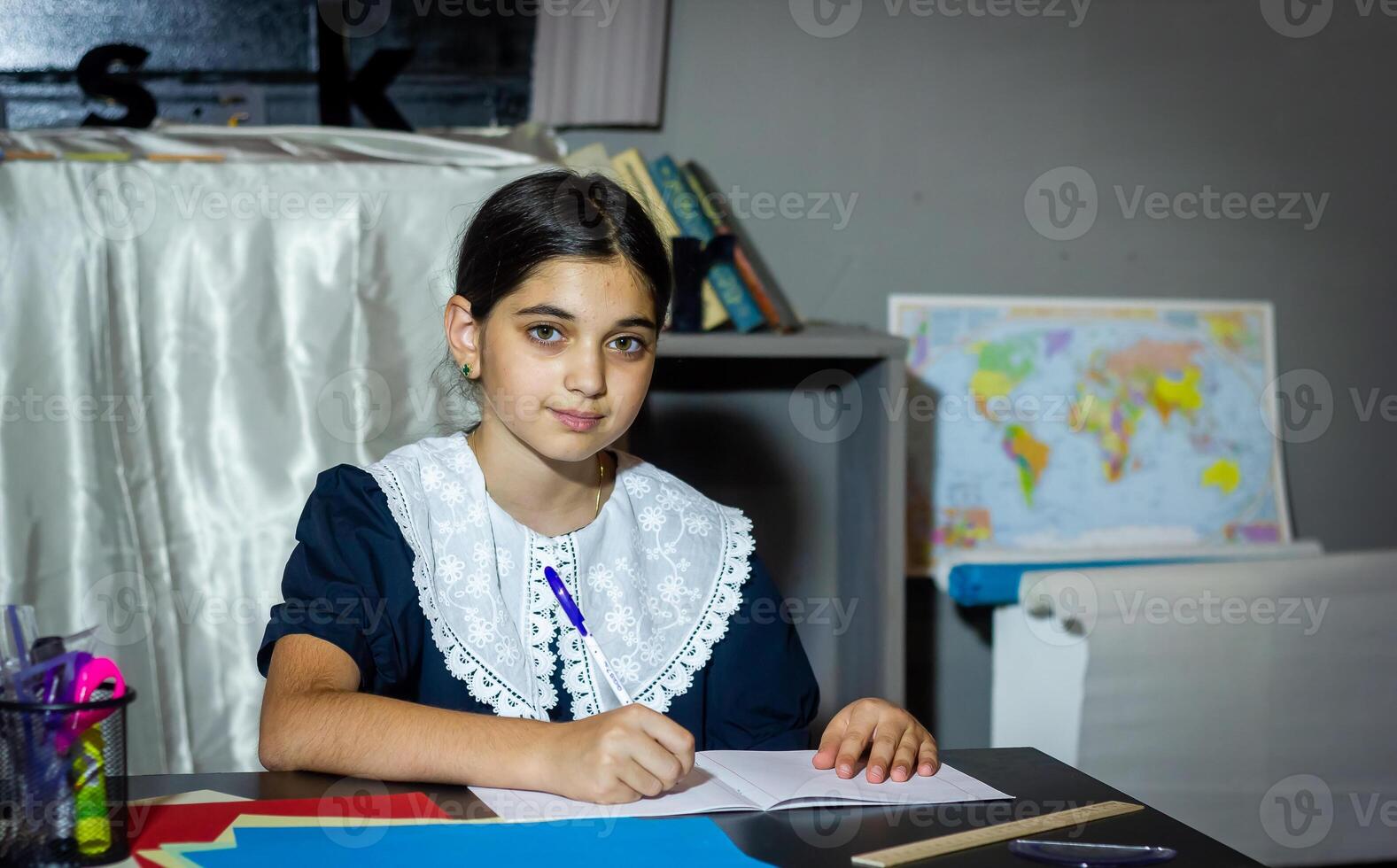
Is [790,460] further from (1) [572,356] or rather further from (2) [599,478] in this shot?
(1) [572,356]

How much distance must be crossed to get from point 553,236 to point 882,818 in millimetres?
648

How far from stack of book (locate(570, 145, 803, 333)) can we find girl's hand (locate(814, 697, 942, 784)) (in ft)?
3.09

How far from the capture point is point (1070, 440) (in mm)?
2270

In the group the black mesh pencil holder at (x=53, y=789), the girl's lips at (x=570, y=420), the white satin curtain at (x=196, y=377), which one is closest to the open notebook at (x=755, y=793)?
the black mesh pencil holder at (x=53, y=789)

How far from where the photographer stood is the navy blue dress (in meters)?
1.05

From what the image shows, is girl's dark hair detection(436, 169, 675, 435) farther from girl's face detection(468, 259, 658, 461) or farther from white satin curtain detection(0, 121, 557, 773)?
white satin curtain detection(0, 121, 557, 773)

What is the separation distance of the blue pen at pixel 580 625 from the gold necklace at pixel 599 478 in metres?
0.11

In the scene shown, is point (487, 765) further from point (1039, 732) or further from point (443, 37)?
point (443, 37)

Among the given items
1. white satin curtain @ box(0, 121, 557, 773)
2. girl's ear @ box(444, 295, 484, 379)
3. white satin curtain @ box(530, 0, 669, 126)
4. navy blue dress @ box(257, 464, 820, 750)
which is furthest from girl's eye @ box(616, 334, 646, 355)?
white satin curtain @ box(530, 0, 669, 126)

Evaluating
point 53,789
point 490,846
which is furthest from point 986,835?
point 53,789

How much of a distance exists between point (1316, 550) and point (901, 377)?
37.5 inches

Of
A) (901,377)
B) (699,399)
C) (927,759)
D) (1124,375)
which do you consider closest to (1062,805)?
(927,759)

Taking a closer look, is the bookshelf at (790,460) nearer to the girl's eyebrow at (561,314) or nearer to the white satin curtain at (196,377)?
the white satin curtain at (196,377)

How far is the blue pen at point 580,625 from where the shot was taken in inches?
40.7
